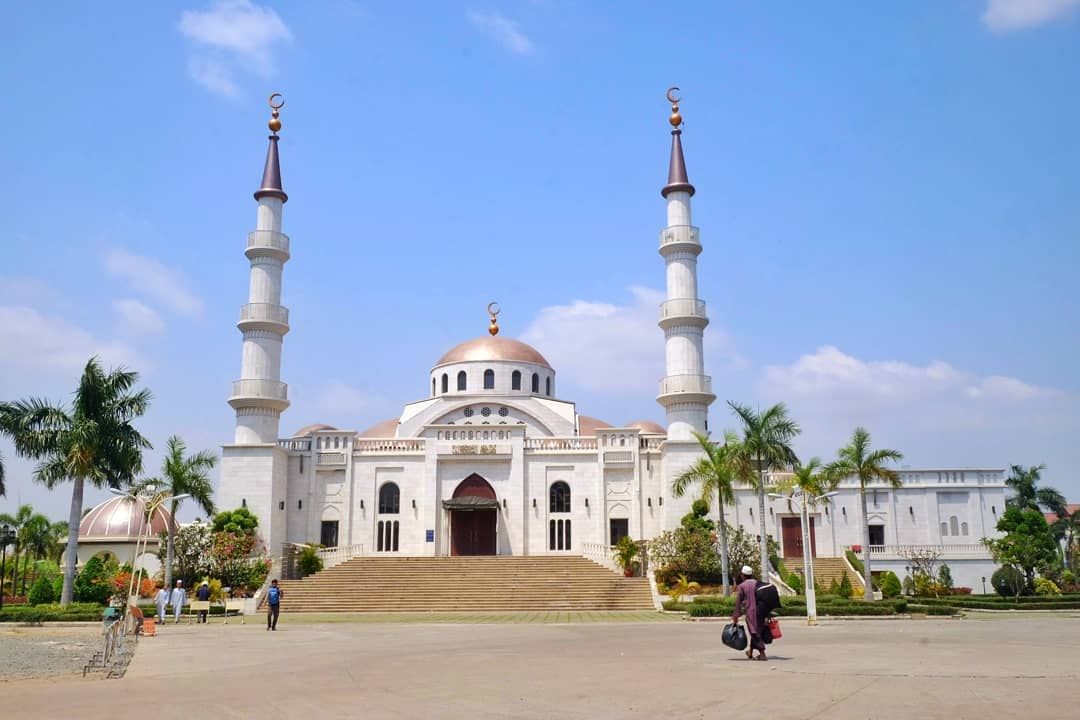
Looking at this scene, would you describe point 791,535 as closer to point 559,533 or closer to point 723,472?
point 559,533

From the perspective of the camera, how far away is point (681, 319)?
1822 inches

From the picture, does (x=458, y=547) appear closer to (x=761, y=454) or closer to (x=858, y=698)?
(x=761, y=454)

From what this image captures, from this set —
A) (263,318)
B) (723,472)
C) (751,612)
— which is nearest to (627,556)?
(723,472)

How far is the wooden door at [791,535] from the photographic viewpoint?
44.6 m

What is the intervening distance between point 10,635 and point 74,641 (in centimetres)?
398

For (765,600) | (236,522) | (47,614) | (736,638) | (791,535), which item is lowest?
(47,614)

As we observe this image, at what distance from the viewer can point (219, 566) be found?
38906 millimetres

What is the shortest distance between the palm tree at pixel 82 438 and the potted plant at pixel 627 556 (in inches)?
763

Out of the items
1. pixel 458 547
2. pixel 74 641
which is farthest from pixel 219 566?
pixel 74 641

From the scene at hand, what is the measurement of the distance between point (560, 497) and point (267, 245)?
18.7 metres

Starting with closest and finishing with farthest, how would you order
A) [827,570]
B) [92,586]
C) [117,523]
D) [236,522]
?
[92,586] < [236,522] < [827,570] < [117,523]

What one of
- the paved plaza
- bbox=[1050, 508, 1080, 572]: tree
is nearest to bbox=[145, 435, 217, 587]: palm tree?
the paved plaza

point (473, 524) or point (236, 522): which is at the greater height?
point (236, 522)

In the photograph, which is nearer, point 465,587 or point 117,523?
point 465,587
